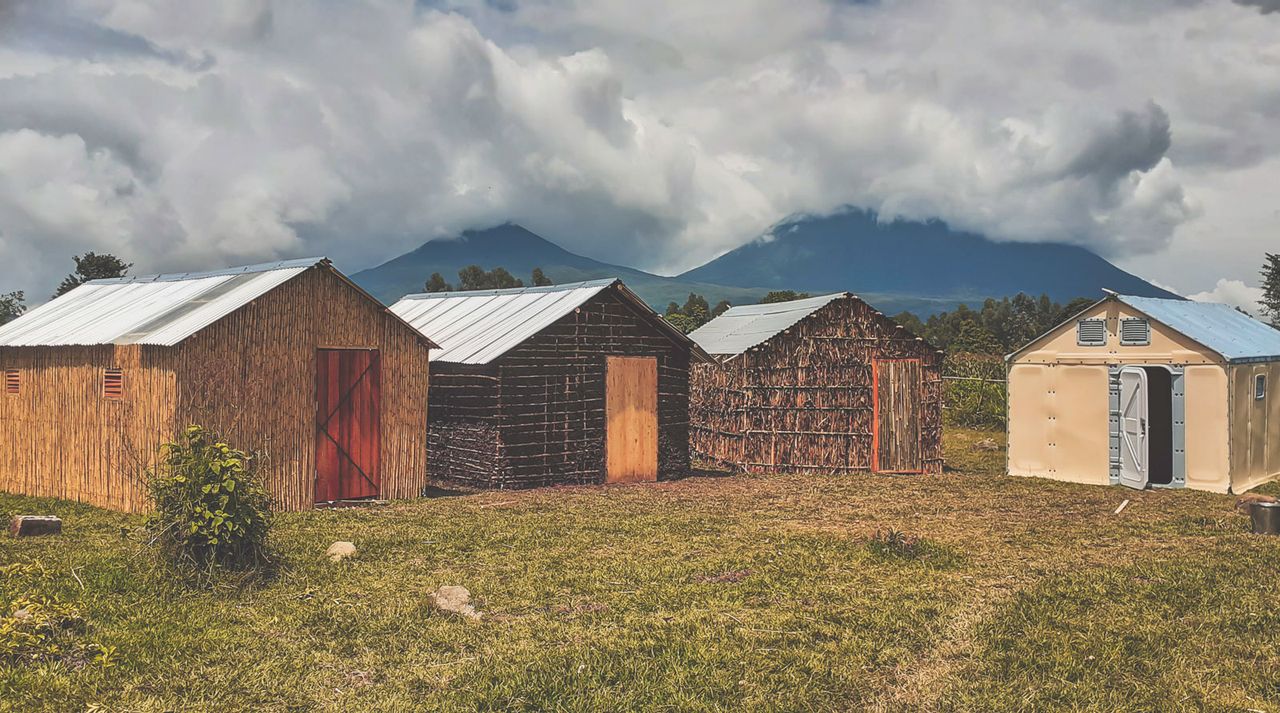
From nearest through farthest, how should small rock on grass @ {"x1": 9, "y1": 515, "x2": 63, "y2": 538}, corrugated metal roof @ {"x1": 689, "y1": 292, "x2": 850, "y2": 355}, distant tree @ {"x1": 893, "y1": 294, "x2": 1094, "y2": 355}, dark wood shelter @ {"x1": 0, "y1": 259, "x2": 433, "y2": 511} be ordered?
1. small rock on grass @ {"x1": 9, "y1": 515, "x2": 63, "y2": 538}
2. dark wood shelter @ {"x1": 0, "y1": 259, "x2": 433, "y2": 511}
3. corrugated metal roof @ {"x1": 689, "y1": 292, "x2": 850, "y2": 355}
4. distant tree @ {"x1": 893, "y1": 294, "x2": 1094, "y2": 355}

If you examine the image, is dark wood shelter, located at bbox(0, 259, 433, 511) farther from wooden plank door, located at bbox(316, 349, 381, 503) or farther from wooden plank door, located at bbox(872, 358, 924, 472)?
wooden plank door, located at bbox(872, 358, 924, 472)

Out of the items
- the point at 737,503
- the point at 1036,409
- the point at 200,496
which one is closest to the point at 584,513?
the point at 737,503

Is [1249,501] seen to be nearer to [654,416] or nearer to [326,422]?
[654,416]

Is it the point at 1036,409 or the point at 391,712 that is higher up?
the point at 1036,409

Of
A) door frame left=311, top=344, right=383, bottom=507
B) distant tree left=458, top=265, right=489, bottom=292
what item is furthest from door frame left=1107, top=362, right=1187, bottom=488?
distant tree left=458, top=265, right=489, bottom=292

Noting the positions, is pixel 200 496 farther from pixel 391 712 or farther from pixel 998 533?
pixel 998 533

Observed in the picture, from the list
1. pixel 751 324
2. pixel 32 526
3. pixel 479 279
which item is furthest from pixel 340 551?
pixel 479 279

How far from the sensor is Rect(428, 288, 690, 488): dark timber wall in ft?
62.2

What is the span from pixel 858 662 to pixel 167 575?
685cm

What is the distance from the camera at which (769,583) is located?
10609 mm

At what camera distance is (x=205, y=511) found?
10102mm

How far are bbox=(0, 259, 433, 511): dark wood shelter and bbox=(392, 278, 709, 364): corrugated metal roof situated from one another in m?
2.13

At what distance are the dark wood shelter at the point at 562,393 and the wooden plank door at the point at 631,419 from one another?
0.02m

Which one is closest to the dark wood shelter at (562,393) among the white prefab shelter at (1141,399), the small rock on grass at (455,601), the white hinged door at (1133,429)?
the white prefab shelter at (1141,399)
